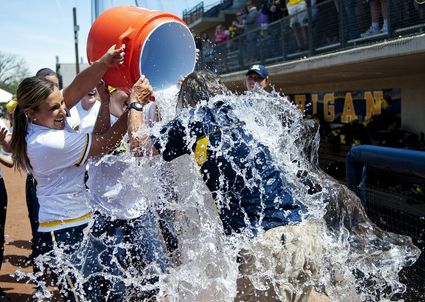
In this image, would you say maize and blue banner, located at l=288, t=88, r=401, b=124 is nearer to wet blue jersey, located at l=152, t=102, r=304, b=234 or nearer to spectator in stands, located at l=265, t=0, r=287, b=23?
spectator in stands, located at l=265, t=0, r=287, b=23

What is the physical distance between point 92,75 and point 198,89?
2.30 feet

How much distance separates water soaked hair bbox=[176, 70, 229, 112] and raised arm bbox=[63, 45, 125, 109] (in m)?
0.45

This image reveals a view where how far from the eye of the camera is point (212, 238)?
112 inches

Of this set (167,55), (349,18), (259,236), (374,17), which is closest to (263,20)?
(349,18)

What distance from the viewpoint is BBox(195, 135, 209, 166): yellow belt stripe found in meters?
2.47

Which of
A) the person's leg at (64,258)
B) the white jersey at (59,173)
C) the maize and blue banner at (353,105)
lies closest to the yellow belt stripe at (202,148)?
the white jersey at (59,173)

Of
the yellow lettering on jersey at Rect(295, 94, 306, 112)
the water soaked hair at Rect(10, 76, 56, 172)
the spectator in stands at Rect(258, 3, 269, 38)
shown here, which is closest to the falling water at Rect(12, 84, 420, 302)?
the water soaked hair at Rect(10, 76, 56, 172)

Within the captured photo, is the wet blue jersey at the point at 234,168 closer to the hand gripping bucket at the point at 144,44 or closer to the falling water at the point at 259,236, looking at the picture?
the falling water at the point at 259,236

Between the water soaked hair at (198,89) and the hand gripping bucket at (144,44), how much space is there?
0.41m

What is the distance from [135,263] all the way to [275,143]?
1637 millimetres

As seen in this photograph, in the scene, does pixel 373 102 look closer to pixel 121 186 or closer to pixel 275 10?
pixel 275 10

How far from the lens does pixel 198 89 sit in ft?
8.89

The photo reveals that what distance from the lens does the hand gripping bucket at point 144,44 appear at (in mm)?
3010

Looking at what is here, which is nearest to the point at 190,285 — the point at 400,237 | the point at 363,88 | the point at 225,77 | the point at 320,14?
the point at 400,237
